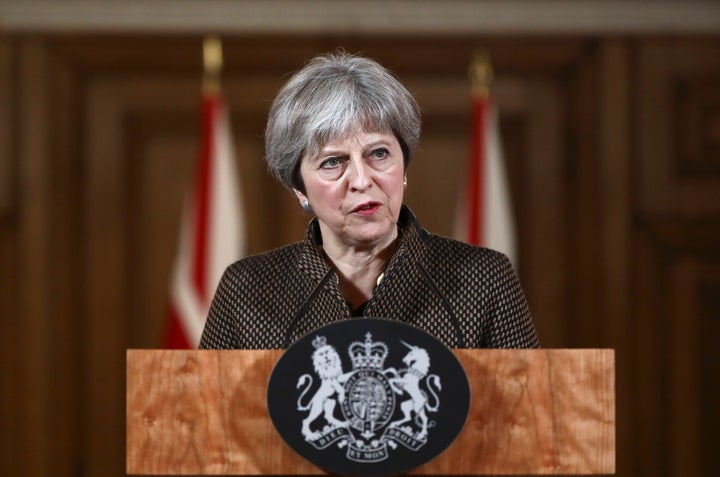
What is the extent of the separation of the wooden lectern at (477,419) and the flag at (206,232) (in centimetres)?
232

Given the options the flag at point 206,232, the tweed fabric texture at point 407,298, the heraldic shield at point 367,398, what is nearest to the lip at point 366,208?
the tweed fabric texture at point 407,298

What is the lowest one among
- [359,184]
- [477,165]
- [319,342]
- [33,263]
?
[319,342]

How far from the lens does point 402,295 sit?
163cm

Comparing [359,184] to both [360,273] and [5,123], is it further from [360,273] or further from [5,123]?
[5,123]

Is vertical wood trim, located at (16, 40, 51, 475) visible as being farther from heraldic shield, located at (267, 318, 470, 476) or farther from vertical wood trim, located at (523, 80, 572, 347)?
heraldic shield, located at (267, 318, 470, 476)

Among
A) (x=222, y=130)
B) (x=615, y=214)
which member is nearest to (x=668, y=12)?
(x=615, y=214)

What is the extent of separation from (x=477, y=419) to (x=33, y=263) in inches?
116

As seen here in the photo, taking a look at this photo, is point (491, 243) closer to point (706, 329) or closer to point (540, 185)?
point (540, 185)

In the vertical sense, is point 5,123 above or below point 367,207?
above

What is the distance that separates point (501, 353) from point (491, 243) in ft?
8.18

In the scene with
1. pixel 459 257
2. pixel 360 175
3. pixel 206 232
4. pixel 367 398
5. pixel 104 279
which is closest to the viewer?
pixel 367 398

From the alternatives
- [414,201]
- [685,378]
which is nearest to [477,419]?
[414,201]

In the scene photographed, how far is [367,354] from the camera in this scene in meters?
1.15

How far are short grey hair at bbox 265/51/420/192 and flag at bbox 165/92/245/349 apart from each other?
6.23ft
